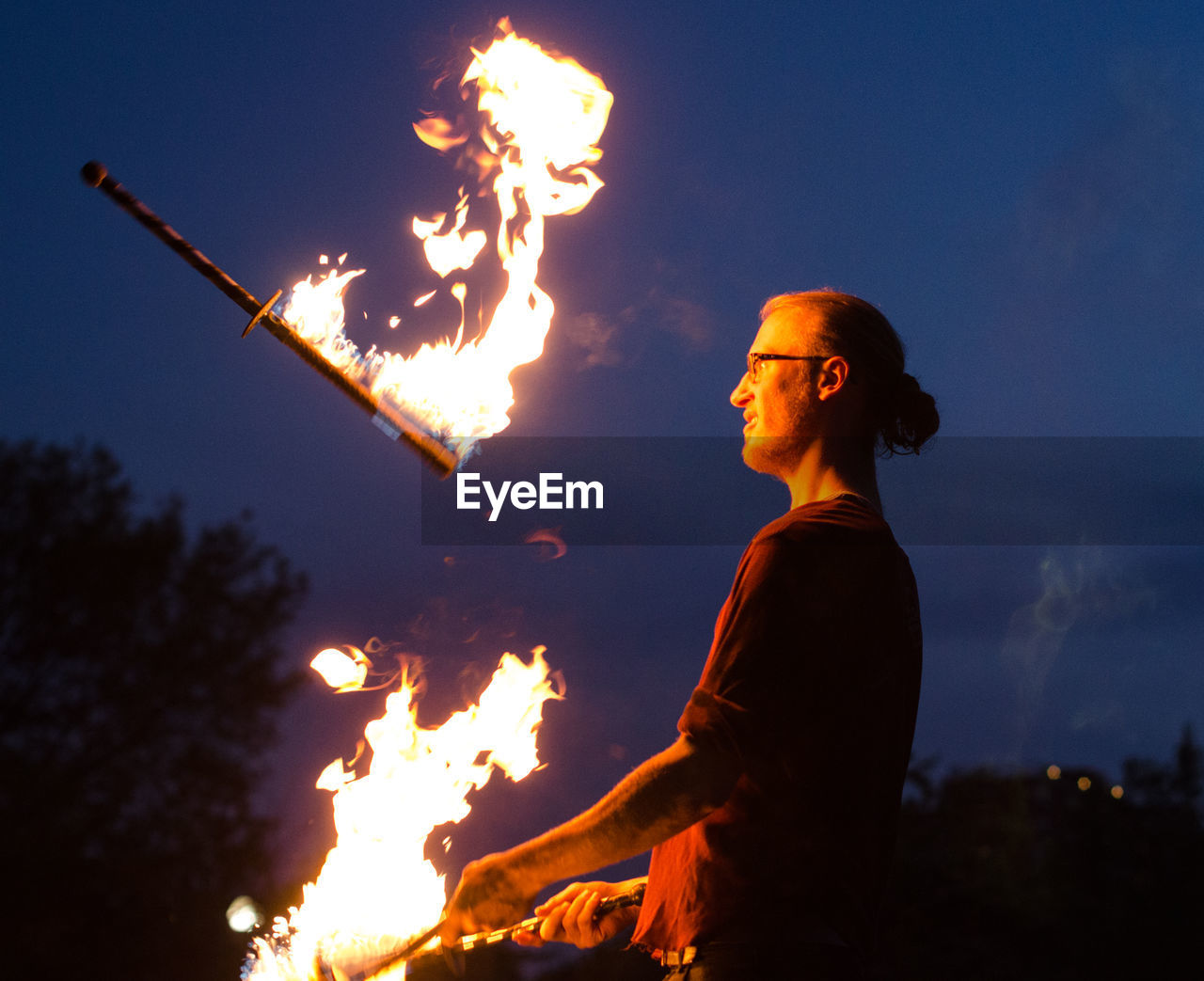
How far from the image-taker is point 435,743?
3979mm

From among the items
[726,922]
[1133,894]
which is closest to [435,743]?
[726,922]

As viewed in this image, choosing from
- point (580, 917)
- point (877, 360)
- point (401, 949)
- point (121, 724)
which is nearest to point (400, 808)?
point (401, 949)

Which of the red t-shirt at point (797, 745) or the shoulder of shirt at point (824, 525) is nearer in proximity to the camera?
the red t-shirt at point (797, 745)

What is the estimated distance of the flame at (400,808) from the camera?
3.49 metres

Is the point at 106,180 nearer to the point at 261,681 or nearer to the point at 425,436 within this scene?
the point at 425,436

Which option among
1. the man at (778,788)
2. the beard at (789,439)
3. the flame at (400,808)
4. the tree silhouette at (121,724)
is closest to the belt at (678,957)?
the man at (778,788)

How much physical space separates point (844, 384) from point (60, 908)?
2455 cm

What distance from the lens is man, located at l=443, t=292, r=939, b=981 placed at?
2.24 metres

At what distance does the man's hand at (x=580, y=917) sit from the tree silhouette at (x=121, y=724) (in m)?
21.5

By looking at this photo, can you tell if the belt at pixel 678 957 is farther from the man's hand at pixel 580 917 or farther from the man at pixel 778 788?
the man's hand at pixel 580 917

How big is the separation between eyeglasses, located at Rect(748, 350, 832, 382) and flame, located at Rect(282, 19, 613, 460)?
131cm

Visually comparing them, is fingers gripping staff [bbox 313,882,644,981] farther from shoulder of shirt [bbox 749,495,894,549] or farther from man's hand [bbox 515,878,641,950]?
shoulder of shirt [bbox 749,495,894,549]

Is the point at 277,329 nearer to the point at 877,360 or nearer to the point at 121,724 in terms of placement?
the point at 877,360

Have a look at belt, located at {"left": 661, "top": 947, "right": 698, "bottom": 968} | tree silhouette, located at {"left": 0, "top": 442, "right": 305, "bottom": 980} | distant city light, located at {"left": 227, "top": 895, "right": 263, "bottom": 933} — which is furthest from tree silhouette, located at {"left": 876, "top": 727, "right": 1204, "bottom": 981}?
belt, located at {"left": 661, "top": 947, "right": 698, "bottom": 968}
